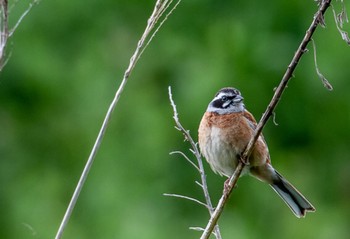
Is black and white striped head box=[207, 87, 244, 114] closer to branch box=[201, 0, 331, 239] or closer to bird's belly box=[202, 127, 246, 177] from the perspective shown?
bird's belly box=[202, 127, 246, 177]

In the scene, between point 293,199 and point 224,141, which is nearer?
point 224,141

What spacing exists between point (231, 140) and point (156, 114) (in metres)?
4.41

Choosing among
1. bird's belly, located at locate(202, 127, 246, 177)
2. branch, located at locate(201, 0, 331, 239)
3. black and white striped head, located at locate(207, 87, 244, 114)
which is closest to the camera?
branch, located at locate(201, 0, 331, 239)

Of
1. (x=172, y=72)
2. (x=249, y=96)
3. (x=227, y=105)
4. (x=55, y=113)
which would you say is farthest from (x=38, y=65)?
(x=227, y=105)

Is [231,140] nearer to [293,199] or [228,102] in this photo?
[228,102]

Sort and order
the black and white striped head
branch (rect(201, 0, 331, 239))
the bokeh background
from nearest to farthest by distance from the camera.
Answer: branch (rect(201, 0, 331, 239)) < the black and white striped head < the bokeh background

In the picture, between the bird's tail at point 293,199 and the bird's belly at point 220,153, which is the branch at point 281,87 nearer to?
the bird's belly at point 220,153

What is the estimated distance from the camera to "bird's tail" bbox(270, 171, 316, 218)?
185 inches

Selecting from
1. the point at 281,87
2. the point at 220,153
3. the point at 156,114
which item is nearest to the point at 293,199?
the point at 220,153

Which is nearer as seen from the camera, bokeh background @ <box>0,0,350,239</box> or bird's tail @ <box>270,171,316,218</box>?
bird's tail @ <box>270,171,316,218</box>

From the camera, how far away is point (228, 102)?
4.64 meters

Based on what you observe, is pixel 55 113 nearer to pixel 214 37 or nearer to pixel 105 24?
pixel 105 24

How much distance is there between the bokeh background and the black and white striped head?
3458 mm

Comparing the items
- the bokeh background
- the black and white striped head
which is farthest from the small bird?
the bokeh background
